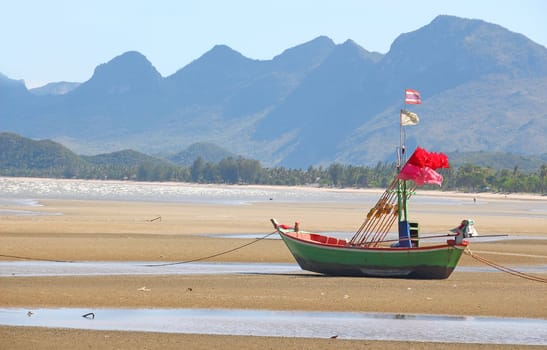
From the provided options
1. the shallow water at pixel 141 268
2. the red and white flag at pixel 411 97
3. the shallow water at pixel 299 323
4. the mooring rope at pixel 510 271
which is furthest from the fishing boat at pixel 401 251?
the shallow water at pixel 299 323

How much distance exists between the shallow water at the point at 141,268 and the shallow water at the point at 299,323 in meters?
7.87

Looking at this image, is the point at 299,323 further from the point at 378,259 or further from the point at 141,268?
the point at 141,268

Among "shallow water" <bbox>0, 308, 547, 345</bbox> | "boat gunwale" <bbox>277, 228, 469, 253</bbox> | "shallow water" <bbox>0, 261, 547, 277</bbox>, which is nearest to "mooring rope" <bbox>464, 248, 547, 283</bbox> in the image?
"shallow water" <bbox>0, 261, 547, 277</bbox>

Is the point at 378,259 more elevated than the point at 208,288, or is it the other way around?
the point at 378,259

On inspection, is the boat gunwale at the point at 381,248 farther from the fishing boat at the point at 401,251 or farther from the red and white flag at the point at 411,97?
the red and white flag at the point at 411,97

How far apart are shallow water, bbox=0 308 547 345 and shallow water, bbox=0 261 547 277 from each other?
7870mm

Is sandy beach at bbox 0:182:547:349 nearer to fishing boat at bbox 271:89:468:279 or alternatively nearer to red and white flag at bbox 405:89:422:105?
fishing boat at bbox 271:89:468:279

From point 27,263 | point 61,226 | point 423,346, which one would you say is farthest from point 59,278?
point 61,226

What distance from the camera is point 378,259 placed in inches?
1273

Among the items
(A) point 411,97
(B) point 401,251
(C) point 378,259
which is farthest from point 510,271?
(A) point 411,97

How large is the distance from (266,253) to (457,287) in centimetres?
1241

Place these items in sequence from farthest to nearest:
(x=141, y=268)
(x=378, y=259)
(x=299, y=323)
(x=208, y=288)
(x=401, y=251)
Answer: (x=141, y=268) < (x=378, y=259) < (x=401, y=251) < (x=208, y=288) < (x=299, y=323)

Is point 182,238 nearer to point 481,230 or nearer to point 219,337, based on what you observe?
point 481,230

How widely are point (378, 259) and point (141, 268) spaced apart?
818 cm
